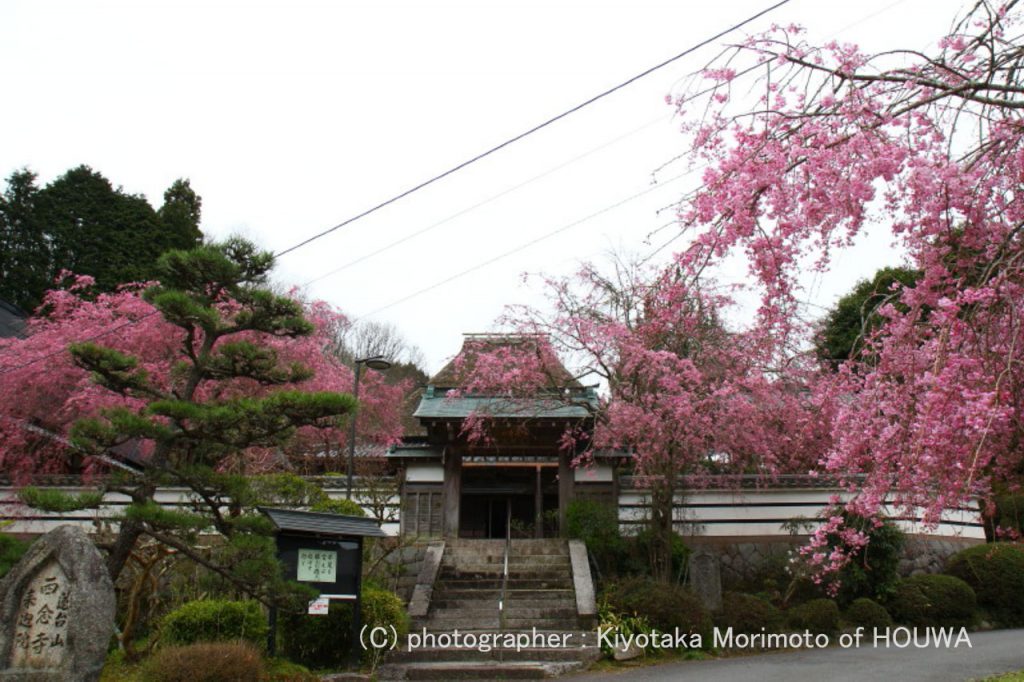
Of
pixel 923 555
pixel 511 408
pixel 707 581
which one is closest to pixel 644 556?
pixel 707 581

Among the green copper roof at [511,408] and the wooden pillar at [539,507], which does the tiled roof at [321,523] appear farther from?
the wooden pillar at [539,507]

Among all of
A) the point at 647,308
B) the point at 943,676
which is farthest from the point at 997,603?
the point at 647,308

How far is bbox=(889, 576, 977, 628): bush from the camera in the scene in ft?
38.6

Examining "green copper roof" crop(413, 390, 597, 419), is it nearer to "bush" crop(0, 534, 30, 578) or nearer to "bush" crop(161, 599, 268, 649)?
"bush" crop(161, 599, 268, 649)

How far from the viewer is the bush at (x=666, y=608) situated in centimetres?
1030

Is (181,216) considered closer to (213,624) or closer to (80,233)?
(80,233)

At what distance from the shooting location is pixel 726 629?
35.5 feet

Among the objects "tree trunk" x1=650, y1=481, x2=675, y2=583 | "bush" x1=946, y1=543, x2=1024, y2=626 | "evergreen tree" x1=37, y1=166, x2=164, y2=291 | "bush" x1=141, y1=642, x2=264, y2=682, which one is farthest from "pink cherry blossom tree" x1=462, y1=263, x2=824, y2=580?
"evergreen tree" x1=37, y1=166, x2=164, y2=291

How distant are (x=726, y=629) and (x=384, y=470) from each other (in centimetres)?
1065

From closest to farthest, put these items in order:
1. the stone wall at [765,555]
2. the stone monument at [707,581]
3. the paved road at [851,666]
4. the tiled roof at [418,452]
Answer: the paved road at [851,666], the stone monument at [707,581], the stone wall at [765,555], the tiled roof at [418,452]

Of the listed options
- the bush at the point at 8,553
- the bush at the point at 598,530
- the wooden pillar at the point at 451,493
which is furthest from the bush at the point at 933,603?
the bush at the point at 8,553

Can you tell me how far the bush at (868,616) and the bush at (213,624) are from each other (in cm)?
863

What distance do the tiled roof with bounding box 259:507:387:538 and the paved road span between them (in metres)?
3.27

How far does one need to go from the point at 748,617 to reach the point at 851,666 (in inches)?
83.8
